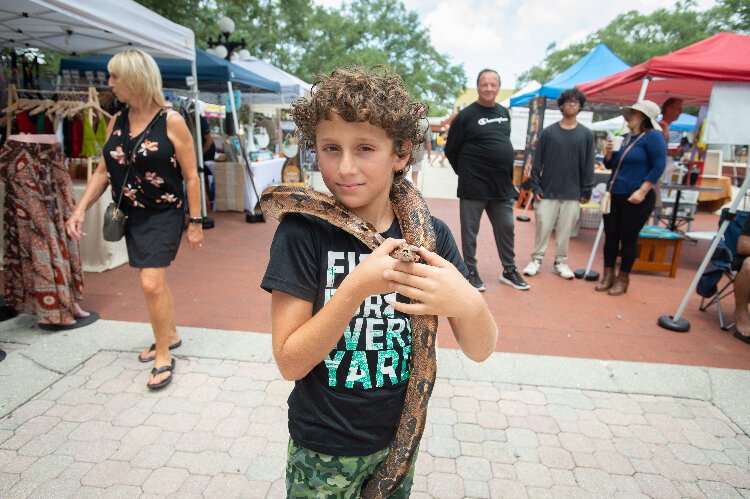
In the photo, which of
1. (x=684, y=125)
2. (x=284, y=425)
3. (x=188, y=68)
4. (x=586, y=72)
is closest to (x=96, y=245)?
(x=284, y=425)

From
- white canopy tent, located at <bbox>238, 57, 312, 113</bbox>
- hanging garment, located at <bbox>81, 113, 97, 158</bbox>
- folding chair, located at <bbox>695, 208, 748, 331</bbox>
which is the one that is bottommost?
folding chair, located at <bbox>695, 208, 748, 331</bbox>

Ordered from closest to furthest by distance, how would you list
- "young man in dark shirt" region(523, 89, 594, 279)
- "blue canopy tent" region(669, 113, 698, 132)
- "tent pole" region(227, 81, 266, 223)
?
"young man in dark shirt" region(523, 89, 594, 279), "tent pole" region(227, 81, 266, 223), "blue canopy tent" region(669, 113, 698, 132)

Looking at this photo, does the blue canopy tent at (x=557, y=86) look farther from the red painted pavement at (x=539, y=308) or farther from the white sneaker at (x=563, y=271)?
the red painted pavement at (x=539, y=308)

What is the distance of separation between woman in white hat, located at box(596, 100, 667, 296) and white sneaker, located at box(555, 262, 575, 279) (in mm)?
475

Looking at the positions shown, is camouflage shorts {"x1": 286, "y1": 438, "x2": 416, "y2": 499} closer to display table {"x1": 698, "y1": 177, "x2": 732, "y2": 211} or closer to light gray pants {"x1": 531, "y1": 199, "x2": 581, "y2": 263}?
light gray pants {"x1": 531, "y1": 199, "x2": 581, "y2": 263}

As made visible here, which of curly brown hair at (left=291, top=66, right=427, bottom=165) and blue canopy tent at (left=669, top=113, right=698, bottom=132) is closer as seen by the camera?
curly brown hair at (left=291, top=66, right=427, bottom=165)

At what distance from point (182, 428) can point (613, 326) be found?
4053mm

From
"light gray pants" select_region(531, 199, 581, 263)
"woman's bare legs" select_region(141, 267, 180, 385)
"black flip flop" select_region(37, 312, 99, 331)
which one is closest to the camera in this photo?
"woman's bare legs" select_region(141, 267, 180, 385)

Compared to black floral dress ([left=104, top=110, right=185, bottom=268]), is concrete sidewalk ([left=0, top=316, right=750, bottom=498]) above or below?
below

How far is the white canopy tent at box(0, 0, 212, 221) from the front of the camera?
175 inches

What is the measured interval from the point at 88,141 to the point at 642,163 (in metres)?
6.66

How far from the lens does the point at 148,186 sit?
3035 millimetres

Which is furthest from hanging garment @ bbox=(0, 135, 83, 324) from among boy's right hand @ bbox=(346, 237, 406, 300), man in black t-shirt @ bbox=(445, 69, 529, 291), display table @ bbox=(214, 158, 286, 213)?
display table @ bbox=(214, 158, 286, 213)

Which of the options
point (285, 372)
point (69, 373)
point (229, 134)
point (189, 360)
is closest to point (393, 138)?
point (285, 372)
